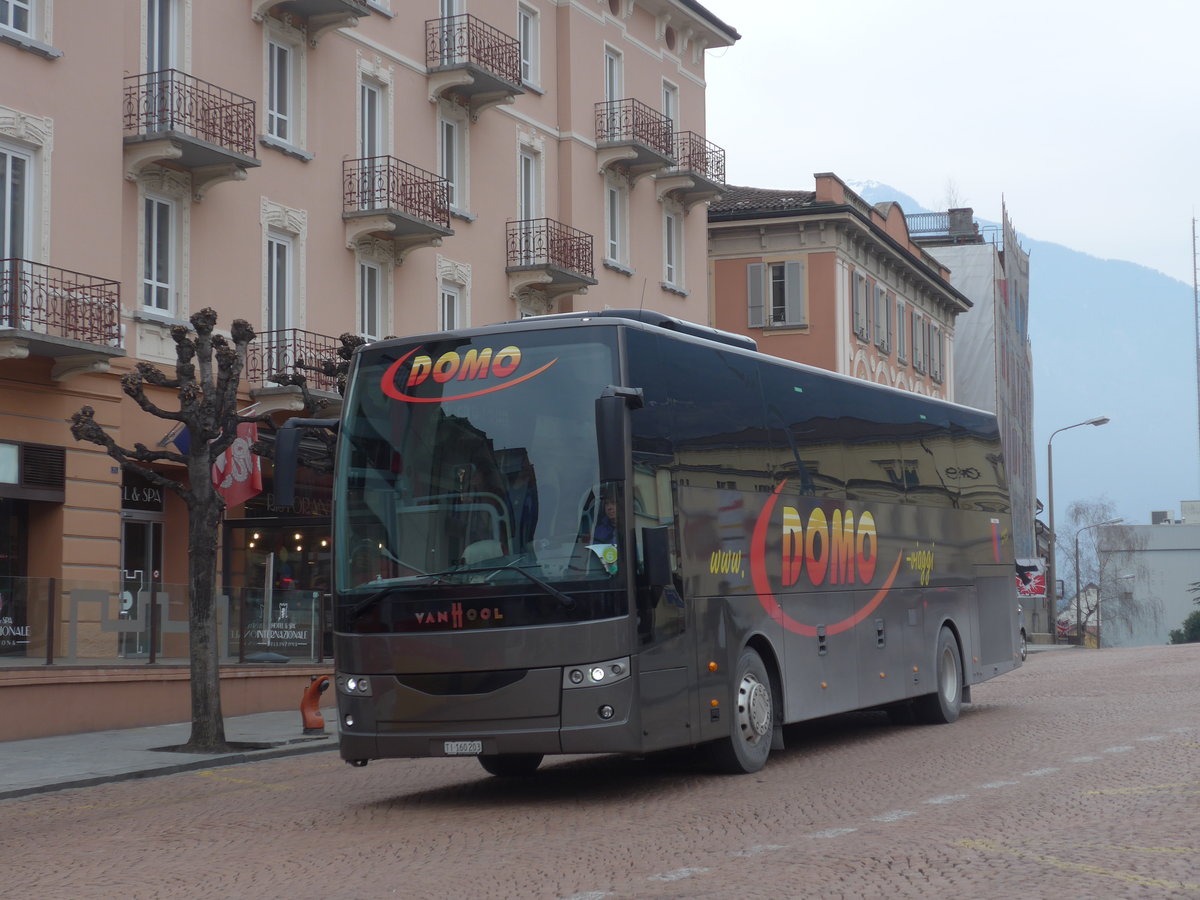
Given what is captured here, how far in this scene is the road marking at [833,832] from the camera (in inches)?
388

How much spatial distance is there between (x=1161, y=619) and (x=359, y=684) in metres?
119

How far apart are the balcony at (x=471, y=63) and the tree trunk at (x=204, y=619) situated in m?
14.1

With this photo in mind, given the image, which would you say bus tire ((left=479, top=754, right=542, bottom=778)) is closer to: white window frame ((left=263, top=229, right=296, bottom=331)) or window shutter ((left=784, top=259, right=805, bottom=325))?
white window frame ((left=263, top=229, right=296, bottom=331))

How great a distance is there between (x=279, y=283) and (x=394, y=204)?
278 centimetres

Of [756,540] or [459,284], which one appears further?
[459,284]

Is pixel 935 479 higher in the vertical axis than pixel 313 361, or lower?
lower

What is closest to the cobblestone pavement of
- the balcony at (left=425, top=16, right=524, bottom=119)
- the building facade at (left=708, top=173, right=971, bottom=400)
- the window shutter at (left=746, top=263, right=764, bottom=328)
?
the balcony at (left=425, top=16, right=524, bottom=119)

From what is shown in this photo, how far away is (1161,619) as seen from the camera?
122625 millimetres

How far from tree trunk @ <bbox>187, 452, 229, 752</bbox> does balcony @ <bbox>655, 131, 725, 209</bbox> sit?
21.8m

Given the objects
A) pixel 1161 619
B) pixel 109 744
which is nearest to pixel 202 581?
pixel 109 744

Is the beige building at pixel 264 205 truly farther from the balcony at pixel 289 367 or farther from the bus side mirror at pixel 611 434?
the bus side mirror at pixel 611 434

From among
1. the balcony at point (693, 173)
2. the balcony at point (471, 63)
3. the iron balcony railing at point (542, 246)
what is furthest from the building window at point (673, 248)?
the balcony at point (471, 63)

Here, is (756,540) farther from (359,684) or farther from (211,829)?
(211,829)

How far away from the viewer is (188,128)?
2391 centimetres
